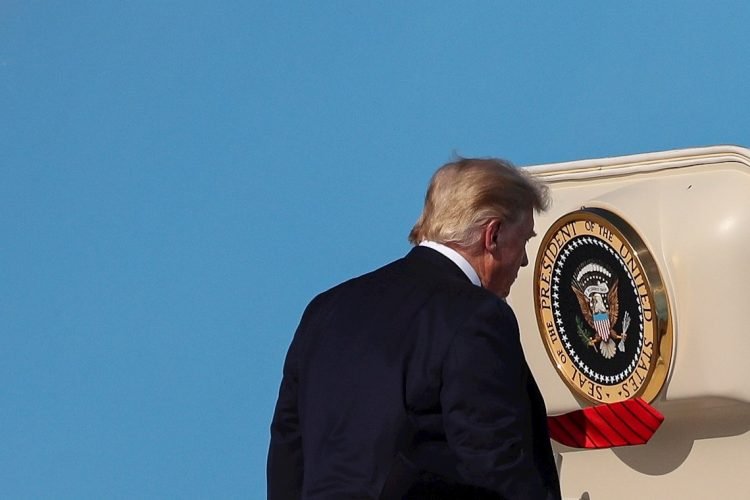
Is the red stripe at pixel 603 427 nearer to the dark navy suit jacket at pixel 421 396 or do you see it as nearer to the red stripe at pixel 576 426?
the red stripe at pixel 576 426

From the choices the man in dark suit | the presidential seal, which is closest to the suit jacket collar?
the man in dark suit

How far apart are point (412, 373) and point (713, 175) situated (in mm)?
554

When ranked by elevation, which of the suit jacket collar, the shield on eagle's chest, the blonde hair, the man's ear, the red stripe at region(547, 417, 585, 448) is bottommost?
the red stripe at region(547, 417, 585, 448)

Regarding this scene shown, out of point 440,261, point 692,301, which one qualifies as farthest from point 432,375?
point 692,301

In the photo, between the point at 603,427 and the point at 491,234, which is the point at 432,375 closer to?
the point at 491,234

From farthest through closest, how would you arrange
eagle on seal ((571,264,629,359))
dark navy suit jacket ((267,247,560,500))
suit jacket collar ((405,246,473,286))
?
eagle on seal ((571,264,629,359)) → suit jacket collar ((405,246,473,286)) → dark navy suit jacket ((267,247,560,500))

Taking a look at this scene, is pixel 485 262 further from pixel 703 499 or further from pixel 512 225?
pixel 703 499

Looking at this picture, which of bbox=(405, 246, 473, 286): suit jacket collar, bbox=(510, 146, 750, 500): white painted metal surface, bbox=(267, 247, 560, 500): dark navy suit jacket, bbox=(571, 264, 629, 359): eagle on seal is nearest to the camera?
bbox=(267, 247, 560, 500): dark navy suit jacket

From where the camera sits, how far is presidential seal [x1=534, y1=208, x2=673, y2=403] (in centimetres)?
160

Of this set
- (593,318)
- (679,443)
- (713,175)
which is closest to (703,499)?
(679,443)

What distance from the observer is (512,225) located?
129 centimetres

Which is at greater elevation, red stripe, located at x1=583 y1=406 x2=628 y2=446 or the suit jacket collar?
the suit jacket collar

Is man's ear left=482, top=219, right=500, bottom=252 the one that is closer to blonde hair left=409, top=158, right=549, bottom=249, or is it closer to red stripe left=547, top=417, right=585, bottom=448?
blonde hair left=409, top=158, right=549, bottom=249

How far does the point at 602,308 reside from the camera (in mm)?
1672
